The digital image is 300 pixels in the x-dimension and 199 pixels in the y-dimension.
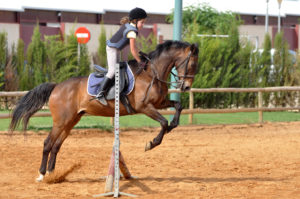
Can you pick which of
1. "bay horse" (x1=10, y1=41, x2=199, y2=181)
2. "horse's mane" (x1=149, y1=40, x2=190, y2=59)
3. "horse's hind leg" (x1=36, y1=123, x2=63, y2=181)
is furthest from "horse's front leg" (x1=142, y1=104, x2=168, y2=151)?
"horse's hind leg" (x1=36, y1=123, x2=63, y2=181)

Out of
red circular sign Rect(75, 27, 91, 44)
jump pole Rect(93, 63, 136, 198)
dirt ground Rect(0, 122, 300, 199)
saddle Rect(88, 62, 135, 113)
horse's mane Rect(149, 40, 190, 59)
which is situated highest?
red circular sign Rect(75, 27, 91, 44)

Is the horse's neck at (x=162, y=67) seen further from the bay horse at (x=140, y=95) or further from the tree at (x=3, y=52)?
the tree at (x=3, y=52)

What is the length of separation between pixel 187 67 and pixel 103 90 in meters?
1.32

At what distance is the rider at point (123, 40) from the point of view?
7633mm

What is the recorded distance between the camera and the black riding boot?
26.2ft

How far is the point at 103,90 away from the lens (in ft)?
26.3

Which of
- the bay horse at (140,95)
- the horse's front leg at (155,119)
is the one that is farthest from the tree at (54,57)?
the horse's front leg at (155,119)

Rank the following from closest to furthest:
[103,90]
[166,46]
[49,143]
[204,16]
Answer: [103,90] → [166,46] → [49,143] → [204,16]

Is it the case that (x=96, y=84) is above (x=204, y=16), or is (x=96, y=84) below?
below

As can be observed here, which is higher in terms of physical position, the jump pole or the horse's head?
the horse's head

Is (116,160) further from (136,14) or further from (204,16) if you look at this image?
(204,16)

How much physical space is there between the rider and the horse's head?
64cm

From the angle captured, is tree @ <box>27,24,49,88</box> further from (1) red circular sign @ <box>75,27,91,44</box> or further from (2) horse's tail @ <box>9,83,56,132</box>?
(2) horse's tail @ <box>9,83,56,132</box>

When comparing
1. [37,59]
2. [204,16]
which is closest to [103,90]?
[37,59]
